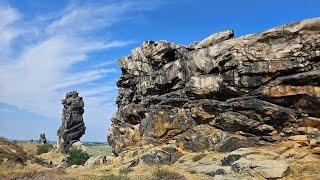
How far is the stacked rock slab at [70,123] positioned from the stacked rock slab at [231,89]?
43.7 m

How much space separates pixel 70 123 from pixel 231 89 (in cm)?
5917

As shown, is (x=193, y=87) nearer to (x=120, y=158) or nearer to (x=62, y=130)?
(x=120, y=158)

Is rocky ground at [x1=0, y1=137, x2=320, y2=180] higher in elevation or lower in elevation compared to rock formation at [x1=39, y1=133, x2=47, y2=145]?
higher

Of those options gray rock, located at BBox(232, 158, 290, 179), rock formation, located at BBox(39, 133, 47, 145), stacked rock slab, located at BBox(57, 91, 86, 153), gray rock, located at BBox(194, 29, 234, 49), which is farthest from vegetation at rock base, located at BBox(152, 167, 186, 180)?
rock formation, located at BBox(39, 133, 47, 145)

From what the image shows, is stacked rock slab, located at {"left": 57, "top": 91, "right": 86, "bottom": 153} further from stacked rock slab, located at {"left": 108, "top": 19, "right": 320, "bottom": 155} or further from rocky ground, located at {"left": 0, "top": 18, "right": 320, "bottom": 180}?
stacked rock slab, located at {"left": 108, "top": 19, "right": 320, "bottom": 155}

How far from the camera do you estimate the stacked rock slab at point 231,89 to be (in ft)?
102

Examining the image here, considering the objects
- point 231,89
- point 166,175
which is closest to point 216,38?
point 231,89

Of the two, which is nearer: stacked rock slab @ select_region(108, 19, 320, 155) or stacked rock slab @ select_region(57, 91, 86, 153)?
stacked rock slab @ select_region(108, 19, 320, 155)

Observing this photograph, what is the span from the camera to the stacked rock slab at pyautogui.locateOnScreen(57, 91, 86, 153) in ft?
286

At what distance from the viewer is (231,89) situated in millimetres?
35219

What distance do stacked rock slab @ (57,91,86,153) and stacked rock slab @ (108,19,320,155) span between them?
143ft

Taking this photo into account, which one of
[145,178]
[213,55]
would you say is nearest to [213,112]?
[213,55]

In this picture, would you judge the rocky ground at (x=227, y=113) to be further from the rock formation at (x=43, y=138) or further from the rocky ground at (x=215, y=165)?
the rock formation at (x=43, y=138)

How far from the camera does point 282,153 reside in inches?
1173
